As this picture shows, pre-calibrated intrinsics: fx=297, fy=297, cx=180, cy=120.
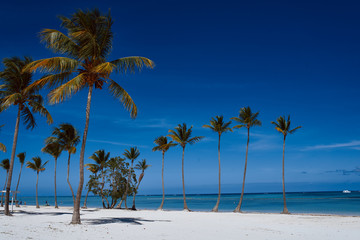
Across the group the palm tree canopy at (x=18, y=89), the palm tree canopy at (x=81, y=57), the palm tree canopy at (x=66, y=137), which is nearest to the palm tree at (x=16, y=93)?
the palm tree canopy at (x=18, y=89)

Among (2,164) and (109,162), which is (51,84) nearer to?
(109,162)

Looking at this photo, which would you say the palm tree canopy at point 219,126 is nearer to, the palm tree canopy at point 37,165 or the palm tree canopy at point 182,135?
the palm tree canopy at point 182,135

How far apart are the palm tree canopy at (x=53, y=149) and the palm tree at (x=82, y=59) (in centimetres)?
2146

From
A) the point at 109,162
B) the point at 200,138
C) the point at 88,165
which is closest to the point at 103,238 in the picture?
the point at 200,138

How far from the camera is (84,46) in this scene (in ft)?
49.4

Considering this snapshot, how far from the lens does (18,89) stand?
19.8 m

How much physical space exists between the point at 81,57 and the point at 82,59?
137 mm

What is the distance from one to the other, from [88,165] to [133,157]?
22.3 ft

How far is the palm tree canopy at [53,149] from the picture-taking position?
35094 mm

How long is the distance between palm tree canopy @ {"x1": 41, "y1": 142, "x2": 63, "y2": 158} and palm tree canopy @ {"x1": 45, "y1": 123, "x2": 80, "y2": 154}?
43 cm

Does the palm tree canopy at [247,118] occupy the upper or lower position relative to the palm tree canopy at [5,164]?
upper

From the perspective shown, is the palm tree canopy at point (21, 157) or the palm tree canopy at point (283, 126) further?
the palm tree canopy at point (21, 157)

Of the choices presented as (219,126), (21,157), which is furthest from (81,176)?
(21,157)

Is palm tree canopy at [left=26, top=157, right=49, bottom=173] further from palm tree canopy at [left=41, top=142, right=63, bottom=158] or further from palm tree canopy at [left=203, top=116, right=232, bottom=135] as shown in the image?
palm tree canopy at [left=203, top=116, right=232, bottom=135]
